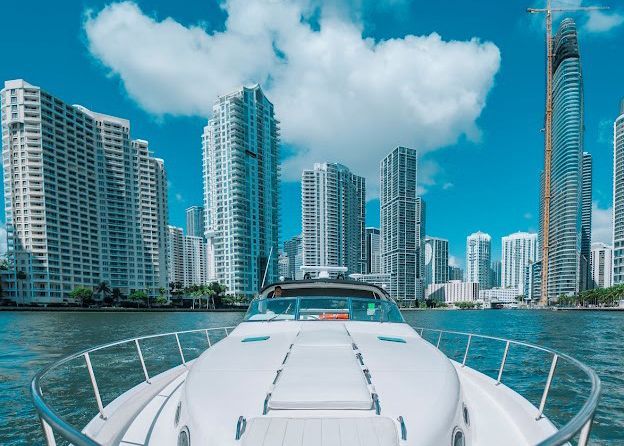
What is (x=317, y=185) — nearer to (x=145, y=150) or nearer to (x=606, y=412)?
(x=145, y=150)

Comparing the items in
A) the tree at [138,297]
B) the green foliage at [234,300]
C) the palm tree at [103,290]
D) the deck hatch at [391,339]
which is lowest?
the green foliage at [234,300]

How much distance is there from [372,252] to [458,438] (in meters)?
157

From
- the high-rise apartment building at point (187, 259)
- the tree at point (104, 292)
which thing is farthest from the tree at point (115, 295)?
the high-rise apartment building at point (187, 259)

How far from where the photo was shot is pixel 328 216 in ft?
400

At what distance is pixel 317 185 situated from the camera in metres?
124

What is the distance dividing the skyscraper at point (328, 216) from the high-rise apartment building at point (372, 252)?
55.2 ft

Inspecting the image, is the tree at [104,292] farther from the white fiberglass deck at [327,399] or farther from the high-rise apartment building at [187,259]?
the white fiberglass deck at [327,399]

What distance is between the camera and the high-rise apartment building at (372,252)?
485ft

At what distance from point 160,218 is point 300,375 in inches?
4879

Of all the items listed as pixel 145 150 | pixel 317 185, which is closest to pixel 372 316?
pixel 317 185

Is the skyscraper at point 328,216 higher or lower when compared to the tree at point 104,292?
higher

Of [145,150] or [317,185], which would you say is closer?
[145,150]

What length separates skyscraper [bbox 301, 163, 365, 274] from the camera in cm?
12025

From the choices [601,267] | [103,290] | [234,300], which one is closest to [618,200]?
[601,267]
